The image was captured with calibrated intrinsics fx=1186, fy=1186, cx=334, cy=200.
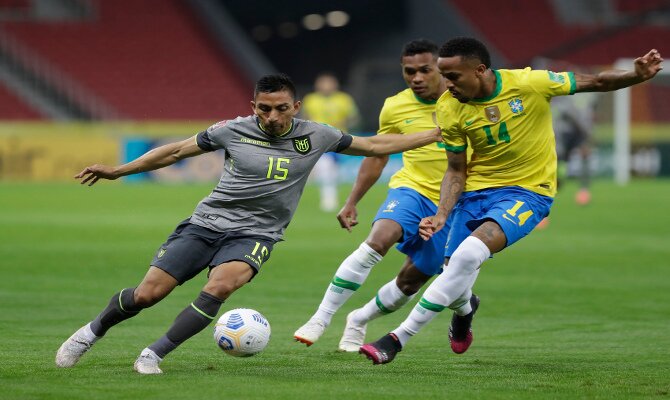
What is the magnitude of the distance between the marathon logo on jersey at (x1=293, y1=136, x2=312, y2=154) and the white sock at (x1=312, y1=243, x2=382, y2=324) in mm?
1231

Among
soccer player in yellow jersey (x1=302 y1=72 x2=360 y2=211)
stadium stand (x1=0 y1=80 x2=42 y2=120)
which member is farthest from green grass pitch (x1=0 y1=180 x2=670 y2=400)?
stadium stand (x1=0 y1=80 x2=42 y2=120)

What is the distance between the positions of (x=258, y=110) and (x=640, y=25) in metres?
36.4

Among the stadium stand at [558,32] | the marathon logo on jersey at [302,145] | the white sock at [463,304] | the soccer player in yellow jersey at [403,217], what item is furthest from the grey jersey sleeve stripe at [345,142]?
the stadium stand at [558,32]

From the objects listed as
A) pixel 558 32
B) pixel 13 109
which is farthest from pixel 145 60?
pixel 558 32

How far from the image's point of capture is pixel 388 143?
8047 mm

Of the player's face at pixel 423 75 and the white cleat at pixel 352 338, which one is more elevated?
the player's face at pixel 423 75

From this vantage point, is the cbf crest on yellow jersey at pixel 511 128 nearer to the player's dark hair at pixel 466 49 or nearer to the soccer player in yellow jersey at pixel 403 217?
the player's dark hair at pixel 466 49

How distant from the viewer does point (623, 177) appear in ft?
116

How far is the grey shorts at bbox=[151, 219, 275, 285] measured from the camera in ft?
24.3

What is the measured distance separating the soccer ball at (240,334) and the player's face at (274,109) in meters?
1.21

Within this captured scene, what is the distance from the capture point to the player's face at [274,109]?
24.6 feet

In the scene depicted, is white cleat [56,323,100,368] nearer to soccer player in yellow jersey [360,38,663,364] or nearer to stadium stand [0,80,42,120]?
soccer player in yellow jersey [360,38,663,364]

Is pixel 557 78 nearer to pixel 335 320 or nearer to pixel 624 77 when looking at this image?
pixel 624 77

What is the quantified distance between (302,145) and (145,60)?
1308 inches
